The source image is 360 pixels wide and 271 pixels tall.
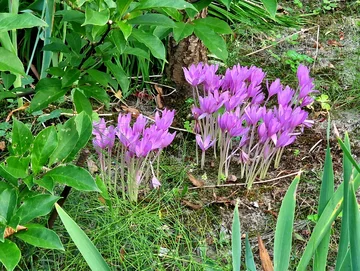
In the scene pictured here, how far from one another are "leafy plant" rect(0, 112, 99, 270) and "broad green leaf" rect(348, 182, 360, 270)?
641 millimetres

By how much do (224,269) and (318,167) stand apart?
88 cm

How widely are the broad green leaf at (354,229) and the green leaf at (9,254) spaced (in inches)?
30.6

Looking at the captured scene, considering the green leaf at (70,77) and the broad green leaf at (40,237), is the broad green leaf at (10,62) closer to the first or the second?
the green leaf at (70,77)

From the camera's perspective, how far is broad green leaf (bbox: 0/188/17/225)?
1.30 metres

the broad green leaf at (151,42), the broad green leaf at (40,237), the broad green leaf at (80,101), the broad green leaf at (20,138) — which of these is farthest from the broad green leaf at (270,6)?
the broad green leaf at (40,237)

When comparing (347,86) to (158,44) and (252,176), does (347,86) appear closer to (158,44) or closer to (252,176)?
(252,176)

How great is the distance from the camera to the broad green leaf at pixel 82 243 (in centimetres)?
124

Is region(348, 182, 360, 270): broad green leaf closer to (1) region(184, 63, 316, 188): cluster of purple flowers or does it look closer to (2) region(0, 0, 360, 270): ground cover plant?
(2) region(0, 0, 360, 270): ground cover plant

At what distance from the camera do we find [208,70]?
2330mm

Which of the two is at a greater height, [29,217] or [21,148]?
[21,148]

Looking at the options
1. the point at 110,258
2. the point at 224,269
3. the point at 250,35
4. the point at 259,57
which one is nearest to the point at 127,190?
the point at 110,258

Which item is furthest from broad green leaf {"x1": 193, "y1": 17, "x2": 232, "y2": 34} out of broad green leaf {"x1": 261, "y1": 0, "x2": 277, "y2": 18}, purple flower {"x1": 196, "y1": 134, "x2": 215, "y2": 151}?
purple flower {"x1": 196, "y1": 134, "x2": 215, "y2": 151}

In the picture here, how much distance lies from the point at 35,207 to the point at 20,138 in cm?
19

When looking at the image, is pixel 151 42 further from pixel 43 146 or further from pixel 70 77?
pixel 43 146
